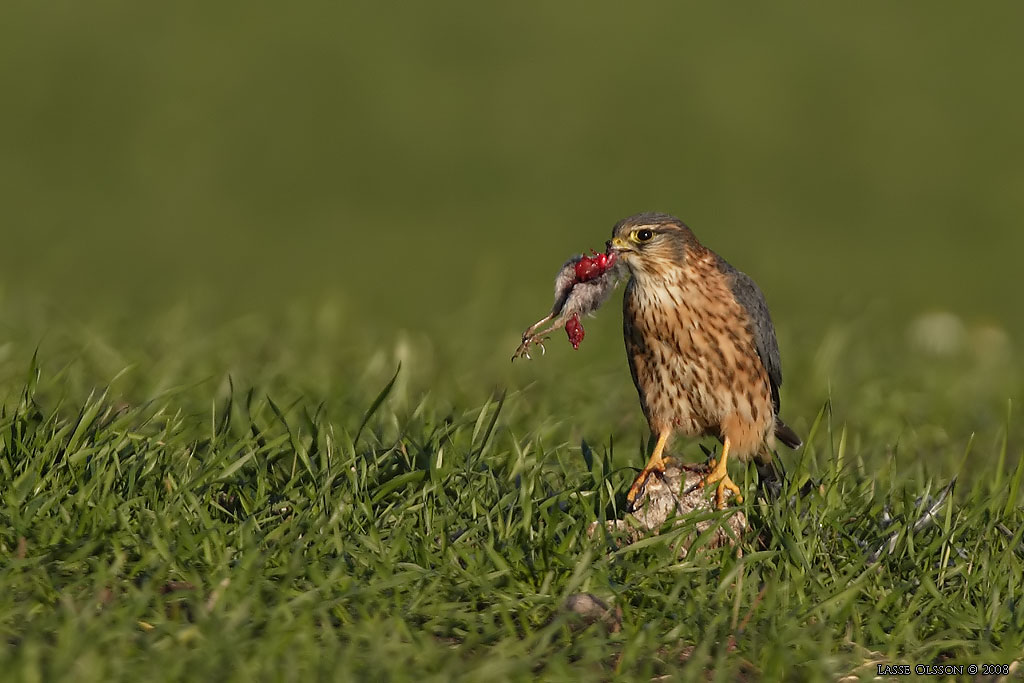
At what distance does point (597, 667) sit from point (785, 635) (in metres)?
0.63

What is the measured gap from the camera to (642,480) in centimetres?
571

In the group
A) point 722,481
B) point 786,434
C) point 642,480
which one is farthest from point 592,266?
point 786,434

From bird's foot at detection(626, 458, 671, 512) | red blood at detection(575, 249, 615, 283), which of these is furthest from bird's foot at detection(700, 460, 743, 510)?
red blood at detection(575, 249, 615, 283)

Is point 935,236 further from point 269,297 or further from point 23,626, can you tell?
point 23,626

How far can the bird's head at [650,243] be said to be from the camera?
6234mm

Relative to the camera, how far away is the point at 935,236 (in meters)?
15.4

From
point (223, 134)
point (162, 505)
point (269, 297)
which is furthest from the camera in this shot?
point (223, 134)

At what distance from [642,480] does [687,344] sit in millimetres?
745

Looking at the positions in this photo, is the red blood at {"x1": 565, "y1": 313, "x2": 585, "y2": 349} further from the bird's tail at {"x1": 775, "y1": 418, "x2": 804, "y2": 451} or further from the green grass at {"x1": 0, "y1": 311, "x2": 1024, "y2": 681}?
the bird's tail at {"x1": 775, "y1": 418, "x2": 804, "y2": 451}

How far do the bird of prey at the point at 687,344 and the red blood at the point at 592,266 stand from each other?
0.18 feet

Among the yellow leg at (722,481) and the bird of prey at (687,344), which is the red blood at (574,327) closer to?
the bird of prey at (687,344)

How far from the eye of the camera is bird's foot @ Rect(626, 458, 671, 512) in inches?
218

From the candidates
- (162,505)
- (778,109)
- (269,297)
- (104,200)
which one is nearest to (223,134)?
(104,200)

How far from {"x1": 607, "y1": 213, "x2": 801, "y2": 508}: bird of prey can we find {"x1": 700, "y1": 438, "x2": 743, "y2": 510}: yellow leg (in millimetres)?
78
